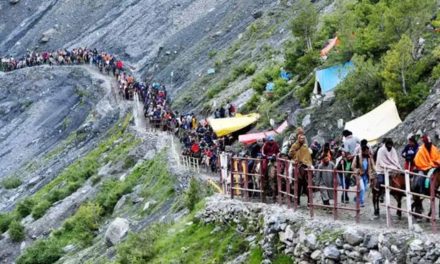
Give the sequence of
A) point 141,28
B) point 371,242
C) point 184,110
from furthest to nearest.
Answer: point 141,28 → point 184,110 → point 371,242

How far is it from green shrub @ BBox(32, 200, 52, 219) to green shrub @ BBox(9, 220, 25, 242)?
125cm

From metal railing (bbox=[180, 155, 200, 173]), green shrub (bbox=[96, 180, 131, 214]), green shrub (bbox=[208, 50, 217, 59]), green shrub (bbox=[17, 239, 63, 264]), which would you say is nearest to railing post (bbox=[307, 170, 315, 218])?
metal railing (bbox=[180, 155, 200, 173])

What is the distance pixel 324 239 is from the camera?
596 inches

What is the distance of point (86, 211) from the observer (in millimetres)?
33906

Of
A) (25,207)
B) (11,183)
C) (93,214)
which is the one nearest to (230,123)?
(93,214)

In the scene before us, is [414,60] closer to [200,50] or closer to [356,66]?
[356,66]

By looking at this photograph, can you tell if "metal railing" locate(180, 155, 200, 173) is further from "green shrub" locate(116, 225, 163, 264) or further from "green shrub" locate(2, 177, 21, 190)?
"green shrub" locate(2, 177, 21, 190)

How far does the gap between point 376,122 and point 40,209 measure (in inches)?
755

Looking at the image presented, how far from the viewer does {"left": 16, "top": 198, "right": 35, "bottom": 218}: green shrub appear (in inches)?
1647

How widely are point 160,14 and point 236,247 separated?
64.4 meters

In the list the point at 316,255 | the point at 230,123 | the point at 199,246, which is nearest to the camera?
the point at 316,255

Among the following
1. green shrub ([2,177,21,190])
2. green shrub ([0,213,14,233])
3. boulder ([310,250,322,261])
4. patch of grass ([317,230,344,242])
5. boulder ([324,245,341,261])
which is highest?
patch of grass ([317,230,344,242])

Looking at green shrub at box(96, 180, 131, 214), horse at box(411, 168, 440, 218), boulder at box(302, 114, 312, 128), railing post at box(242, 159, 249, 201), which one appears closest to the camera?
horse at box(411, 168, 440, 218)

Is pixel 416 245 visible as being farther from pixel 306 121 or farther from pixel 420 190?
pixel 306 121
